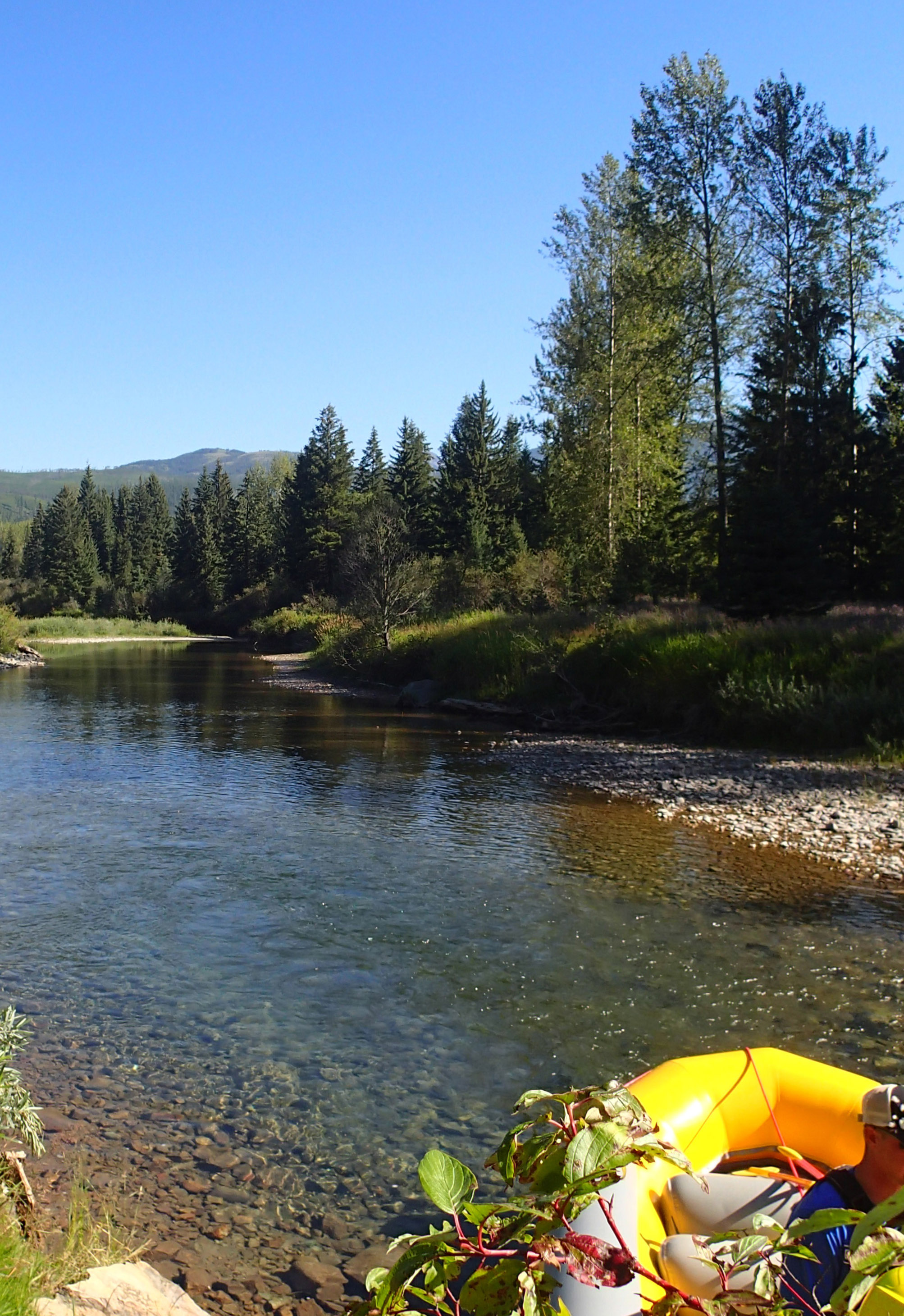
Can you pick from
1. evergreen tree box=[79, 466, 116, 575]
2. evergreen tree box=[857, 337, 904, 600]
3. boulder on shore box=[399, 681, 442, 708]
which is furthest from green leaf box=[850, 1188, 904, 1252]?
evergreen tree box=[79, 466, 116, 575]

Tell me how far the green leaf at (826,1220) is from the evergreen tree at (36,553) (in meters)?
95.5

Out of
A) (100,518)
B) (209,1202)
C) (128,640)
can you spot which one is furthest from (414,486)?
(100,518)

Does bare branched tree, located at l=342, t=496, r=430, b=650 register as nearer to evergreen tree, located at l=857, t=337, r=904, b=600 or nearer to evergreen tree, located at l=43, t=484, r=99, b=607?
evergreen tree, located at l=857, t=337, r=904, b=600

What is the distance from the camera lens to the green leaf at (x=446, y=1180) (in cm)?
165

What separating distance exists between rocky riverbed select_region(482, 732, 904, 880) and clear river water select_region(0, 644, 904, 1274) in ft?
2.15

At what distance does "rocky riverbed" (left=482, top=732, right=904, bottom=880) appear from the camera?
34.9 ft

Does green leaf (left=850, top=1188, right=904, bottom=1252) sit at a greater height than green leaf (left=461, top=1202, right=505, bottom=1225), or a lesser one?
greater

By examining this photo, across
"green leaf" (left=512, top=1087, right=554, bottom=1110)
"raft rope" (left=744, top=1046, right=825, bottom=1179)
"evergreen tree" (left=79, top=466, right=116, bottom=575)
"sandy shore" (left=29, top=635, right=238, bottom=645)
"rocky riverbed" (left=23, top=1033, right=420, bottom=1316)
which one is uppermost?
"evergreen tree" (left=79, top=466, right=116, bottom=575)

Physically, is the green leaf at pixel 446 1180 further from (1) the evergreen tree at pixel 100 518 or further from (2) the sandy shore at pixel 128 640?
(1) the evergreen tree at pixel 100 518

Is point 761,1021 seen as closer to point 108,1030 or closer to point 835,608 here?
point 108,1030

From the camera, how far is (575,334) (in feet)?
89.4

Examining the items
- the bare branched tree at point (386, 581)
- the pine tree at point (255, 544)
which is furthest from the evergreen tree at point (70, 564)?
the bare branched tree at point (386, 581)

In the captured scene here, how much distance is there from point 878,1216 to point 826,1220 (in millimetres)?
75

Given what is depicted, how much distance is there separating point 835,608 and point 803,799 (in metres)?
7.54
